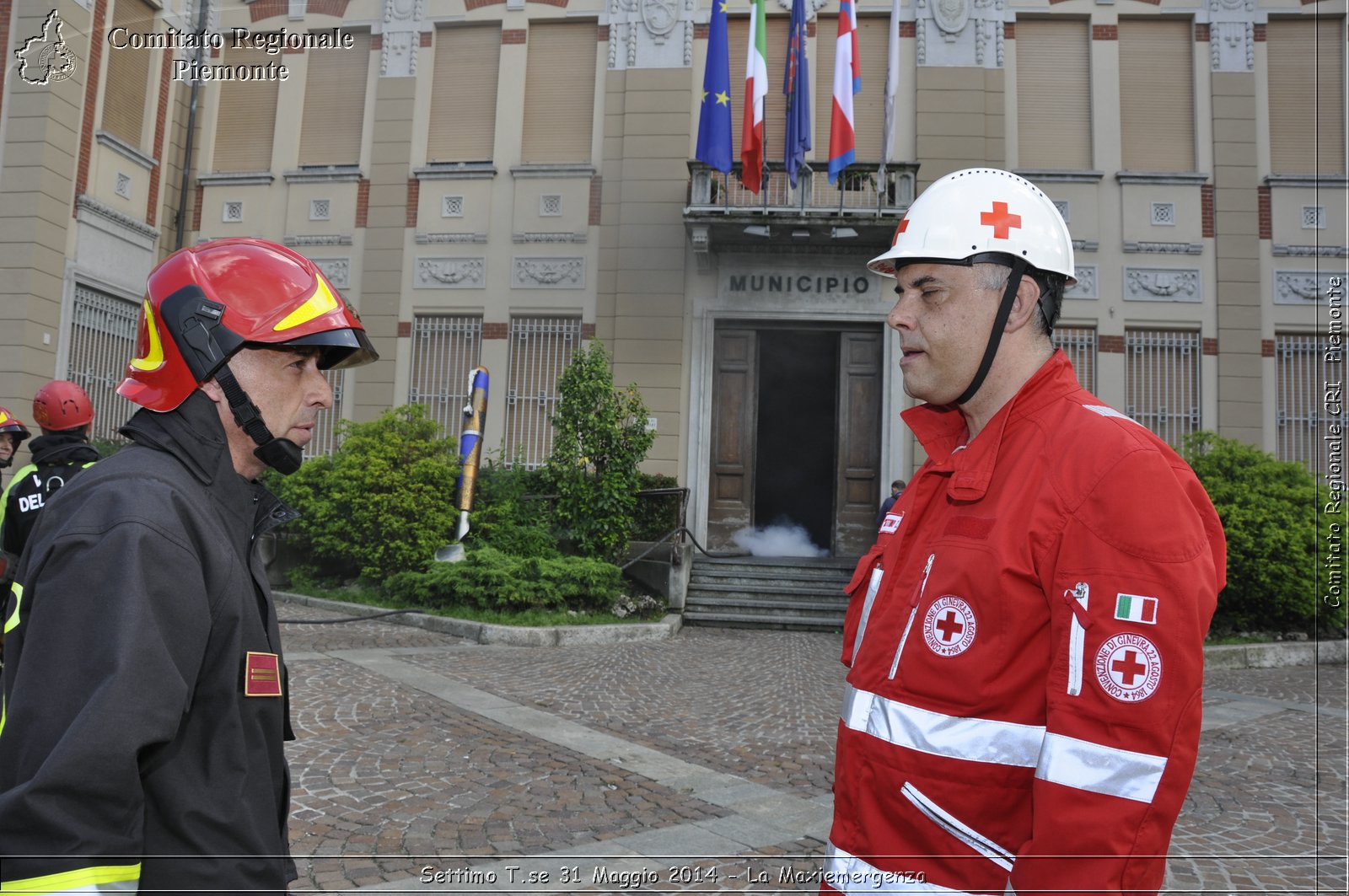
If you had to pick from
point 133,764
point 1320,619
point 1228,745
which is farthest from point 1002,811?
point 1320,619

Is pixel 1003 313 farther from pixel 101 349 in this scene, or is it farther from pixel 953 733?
pixel 101 349

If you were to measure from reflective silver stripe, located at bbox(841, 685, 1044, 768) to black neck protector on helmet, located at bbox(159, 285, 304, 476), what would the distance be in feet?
4.25

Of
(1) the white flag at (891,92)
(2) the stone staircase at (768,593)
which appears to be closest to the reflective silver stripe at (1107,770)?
(2) the stone staircase at (768,593)

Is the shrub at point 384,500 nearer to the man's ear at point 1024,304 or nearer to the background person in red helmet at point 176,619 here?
the background person in red helmet at point 176,619

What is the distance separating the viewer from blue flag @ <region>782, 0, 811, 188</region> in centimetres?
1422

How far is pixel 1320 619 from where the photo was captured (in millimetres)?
11742

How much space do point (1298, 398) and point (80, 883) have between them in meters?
18.5

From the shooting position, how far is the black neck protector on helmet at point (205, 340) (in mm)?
1729

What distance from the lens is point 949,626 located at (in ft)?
5.77

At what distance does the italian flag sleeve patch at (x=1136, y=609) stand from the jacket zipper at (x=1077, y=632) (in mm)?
52

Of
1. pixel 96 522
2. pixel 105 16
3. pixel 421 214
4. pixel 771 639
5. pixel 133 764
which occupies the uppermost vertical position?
pixel 105 16

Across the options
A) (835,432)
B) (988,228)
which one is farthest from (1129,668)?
(835,432)

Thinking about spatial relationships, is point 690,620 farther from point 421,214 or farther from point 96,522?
point 96,522

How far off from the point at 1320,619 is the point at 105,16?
21.8m
